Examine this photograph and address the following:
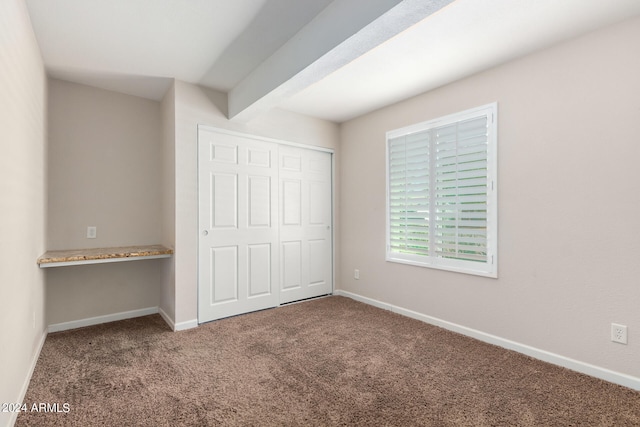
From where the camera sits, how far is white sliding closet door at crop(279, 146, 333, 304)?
3867 millimetres

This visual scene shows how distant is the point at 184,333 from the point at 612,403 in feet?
10.7

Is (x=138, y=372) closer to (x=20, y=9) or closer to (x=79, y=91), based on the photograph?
(x=20, y=9)

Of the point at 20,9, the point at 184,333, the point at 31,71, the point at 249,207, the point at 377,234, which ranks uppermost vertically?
the point at 20,9

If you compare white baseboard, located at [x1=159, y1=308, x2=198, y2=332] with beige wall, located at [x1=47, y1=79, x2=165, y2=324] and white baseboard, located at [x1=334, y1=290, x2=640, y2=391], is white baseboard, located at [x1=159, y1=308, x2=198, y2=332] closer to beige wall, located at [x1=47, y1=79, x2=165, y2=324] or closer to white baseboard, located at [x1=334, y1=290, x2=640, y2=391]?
beige wall, located at [x1=47, y1=79, x2=165, y2=324]

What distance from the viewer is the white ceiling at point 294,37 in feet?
6.23

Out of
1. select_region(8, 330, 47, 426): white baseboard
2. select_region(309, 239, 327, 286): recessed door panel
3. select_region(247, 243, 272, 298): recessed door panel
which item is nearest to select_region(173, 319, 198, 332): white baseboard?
select_region(247, 243, 272, 298): recessed door panel

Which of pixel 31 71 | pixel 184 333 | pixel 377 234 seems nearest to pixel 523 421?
pixel 377 234

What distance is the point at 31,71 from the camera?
2.15 meters

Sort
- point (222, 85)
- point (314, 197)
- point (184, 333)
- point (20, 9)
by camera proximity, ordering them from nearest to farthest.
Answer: point (20, 9) < point (184, 333) < point (222, 85) < point (314, 197)

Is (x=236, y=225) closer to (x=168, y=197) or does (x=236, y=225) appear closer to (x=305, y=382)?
(x=168, y=197)

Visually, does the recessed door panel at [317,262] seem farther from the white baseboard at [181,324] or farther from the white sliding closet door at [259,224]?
the white baseboard at [181,324]

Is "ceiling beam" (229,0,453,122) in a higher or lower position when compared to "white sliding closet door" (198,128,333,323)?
higher

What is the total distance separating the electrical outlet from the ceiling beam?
2365 millimetres

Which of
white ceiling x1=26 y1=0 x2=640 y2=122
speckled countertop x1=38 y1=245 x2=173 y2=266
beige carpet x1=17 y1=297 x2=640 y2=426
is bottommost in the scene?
beige carpet x1=17 y1=297 x2=640 y2=426
